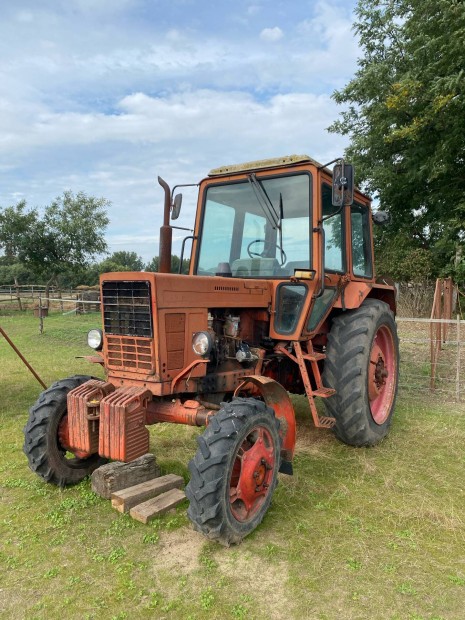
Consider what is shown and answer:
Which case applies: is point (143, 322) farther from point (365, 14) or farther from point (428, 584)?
point (365, 14)

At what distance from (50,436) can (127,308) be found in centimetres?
106

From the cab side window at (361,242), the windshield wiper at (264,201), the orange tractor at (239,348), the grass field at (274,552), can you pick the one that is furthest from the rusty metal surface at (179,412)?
the cab side window at (361,242)

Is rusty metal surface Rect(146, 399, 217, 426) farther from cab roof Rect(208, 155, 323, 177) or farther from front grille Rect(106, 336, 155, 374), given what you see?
cab roof Rect(208, 155, 323, 177)

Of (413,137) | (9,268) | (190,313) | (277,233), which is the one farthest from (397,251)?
(9,268)

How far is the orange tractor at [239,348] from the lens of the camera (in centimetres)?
293

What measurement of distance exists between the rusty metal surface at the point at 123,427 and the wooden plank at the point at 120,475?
443 mm

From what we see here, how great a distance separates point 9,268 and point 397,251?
4615 cm

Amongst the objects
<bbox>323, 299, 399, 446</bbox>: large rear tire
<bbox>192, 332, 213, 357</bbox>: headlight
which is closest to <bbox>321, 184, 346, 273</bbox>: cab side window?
<bbox>323, 299, 399, 446</bbox>: large rear tire

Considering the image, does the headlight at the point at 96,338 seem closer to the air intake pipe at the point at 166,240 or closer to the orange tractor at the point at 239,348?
the orange tractor at the point at 239,348

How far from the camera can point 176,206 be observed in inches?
172

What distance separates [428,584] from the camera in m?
2.46

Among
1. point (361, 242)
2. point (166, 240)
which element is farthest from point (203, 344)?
point (361, 242)

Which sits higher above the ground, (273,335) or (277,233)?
(277,233)

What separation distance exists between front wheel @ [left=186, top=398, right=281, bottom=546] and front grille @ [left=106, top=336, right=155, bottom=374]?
65 cm
